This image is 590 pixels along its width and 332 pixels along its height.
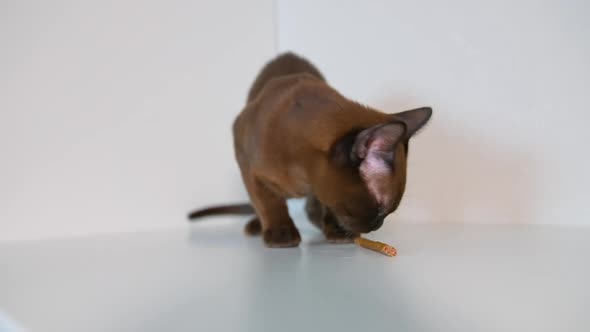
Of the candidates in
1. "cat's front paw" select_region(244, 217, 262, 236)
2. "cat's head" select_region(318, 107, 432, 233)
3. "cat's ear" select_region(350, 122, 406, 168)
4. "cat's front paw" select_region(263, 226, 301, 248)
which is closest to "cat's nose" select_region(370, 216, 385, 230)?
"cat's head" select_region(318, 107, 432, 233)

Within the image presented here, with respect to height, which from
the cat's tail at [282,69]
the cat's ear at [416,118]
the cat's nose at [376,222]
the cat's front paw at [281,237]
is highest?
the cat's tail at [282,69]

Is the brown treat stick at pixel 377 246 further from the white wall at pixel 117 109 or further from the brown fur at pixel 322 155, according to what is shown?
the white wall at pixel 117 109

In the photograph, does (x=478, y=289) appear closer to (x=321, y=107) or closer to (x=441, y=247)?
(x=441, y=247)

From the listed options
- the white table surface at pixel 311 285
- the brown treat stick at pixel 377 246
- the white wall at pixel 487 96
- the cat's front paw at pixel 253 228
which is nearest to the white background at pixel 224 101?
the white wall at pixel 487 96

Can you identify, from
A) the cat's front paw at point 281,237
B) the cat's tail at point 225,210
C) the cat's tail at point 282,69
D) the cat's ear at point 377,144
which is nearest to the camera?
the cat's ear at point 377,144

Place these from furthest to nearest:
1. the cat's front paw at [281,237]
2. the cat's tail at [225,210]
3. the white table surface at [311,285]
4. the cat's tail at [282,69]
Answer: the cat's tail at [225,210], the cat's tail at [282,69], the cat's front paw at [281,237], the white table surface at [311,285]

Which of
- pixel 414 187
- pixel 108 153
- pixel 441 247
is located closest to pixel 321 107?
pixel 441 247

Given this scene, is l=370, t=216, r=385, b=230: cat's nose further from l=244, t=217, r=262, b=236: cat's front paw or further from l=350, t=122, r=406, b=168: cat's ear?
l=244, t=217, r=262, b=236: cat's front paw
